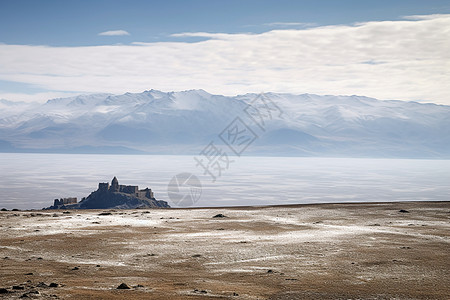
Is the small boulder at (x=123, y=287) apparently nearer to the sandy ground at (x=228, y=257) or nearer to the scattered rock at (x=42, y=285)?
the sandy ground at (x=228, y=257)

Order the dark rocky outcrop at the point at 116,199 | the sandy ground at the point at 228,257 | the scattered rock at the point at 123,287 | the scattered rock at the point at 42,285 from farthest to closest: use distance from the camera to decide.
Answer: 1. the dark rocky outcrop at the point at 116,199
2. the sandy ground at the point at 228,257
3. the scattered rock at the point at 123,287
4. the scattered rock at the point at 42,285

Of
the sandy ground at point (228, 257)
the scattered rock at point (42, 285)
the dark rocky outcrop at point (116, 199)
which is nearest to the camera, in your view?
the scattered rock at point (42, 285)

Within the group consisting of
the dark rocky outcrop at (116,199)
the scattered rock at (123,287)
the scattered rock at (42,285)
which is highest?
A: the dark rocky outcrop at (116,199)

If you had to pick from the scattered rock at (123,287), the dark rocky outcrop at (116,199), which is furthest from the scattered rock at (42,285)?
the dark rocky outcrop at (116,199)

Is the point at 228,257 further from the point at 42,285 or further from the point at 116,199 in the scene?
the point at 116,199

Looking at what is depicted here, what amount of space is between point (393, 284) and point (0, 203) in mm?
169343

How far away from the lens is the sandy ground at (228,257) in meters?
17.1

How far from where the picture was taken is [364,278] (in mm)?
19375

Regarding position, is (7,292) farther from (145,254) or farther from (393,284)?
(393,284)

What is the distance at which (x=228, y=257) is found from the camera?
23.9 m

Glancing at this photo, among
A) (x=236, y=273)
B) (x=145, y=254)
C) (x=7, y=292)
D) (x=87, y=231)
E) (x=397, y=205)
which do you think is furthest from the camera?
(x=397, y=205)

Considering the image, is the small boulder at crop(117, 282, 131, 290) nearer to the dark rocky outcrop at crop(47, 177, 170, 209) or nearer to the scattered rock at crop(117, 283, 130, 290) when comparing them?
the scattered rock at crop(117, 283, 130, 290)

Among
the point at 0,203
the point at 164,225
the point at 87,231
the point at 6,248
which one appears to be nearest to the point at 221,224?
the point at 164,225

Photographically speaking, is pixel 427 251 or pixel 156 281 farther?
pixel 427 251
